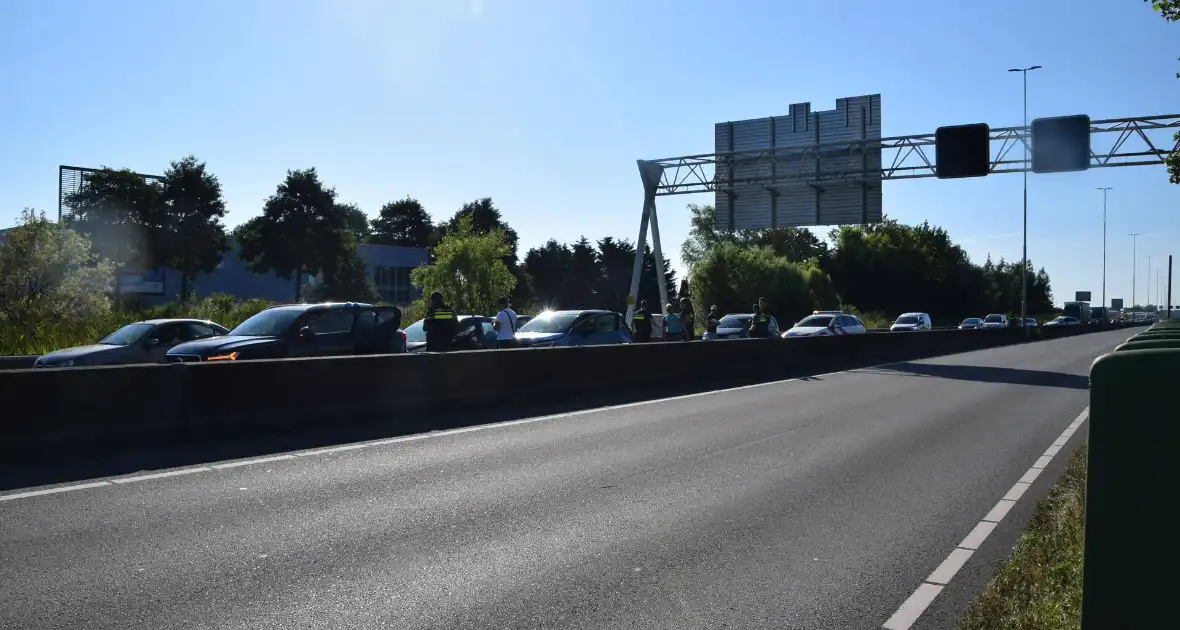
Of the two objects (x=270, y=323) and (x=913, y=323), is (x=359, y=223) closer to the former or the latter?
(x=913, y=323)

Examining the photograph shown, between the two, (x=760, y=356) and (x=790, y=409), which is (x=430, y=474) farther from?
(x=760, y=356)

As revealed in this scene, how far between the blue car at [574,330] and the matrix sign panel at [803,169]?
52.3 feet

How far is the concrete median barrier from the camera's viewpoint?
31.3 feet

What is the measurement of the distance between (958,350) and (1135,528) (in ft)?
127

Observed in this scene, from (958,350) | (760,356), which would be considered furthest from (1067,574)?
(958,350)

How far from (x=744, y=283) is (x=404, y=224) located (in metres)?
71.1

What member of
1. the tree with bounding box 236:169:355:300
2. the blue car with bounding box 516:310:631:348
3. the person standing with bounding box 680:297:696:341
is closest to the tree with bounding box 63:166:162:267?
the tree with bounding box 236:169:355:300

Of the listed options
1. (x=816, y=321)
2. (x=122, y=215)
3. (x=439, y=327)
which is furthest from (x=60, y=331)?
(x=122, y=215)

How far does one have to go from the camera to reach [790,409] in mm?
14859

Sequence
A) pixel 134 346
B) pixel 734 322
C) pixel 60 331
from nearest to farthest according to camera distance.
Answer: pixel 134 346 < pixel 60 331 < pixel 734 322

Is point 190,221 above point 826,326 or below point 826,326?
above

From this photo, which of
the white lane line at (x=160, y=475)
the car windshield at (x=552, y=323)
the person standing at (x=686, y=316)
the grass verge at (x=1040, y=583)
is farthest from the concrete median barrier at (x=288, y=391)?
the grass verge at (x=1040, y=583)

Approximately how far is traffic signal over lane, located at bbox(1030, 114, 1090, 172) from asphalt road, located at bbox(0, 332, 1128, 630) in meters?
22.0

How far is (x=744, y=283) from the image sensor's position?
63.8 m
